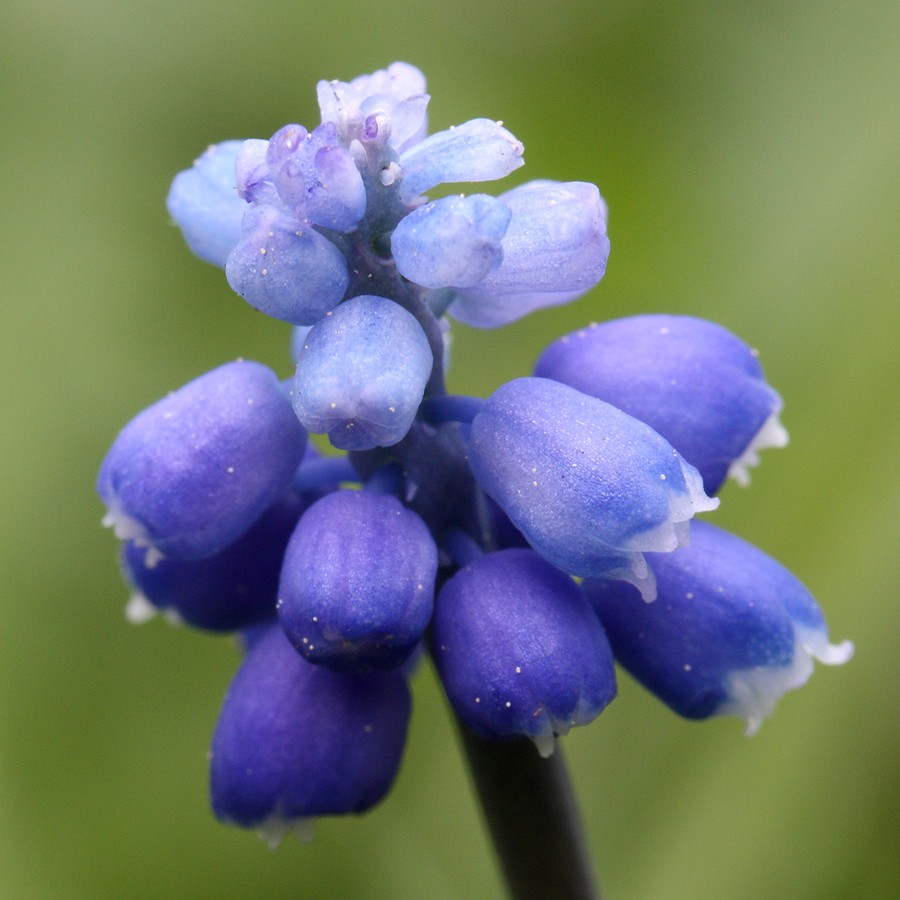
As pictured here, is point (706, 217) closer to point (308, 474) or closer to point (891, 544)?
point (891, 544)

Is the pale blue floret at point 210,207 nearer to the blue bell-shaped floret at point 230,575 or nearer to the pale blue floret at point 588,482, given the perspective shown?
the blue bell-shaped floret at point 230,575

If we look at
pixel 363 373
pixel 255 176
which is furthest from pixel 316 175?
pixel 363 373

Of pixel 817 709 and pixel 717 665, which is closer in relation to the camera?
pixel 717 665

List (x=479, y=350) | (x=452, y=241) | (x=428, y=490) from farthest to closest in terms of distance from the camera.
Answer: (x=479, y=350)
(x=428, y=490)
(x=452, y=241)

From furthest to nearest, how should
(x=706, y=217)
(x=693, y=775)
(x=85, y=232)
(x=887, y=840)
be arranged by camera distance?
(x=85, y=232)
(x=706, y=217)
(x=693, y=775)
(x=887, y=840)

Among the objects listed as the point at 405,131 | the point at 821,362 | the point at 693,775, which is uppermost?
the point at 405,131

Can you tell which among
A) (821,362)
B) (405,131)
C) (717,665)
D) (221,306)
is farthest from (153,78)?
(717,665)

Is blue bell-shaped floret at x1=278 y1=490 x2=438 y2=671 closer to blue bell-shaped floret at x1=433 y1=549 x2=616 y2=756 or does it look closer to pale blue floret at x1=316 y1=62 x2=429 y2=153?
blue bell-shaped floret at x1=433 y1=549 x2=616 y2=756

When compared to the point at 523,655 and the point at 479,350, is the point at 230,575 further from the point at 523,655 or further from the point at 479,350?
the point at 479,350
